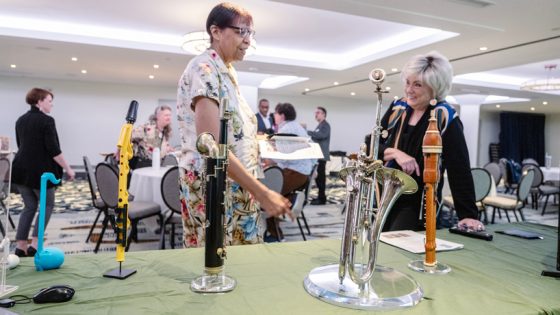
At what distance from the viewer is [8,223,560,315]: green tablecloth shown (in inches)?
32.1

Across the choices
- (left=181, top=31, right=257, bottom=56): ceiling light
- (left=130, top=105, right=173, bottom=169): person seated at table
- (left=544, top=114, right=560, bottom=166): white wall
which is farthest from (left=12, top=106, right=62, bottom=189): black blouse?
(left=544, top=114, right=560, bottom=166): white wall

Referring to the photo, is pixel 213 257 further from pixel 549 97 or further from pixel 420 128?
pixel 549 97

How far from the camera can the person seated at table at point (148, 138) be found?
468 cm

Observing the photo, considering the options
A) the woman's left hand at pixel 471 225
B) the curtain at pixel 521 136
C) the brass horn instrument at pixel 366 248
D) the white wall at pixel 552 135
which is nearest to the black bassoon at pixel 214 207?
the brass horn instrument at pixel 366 248

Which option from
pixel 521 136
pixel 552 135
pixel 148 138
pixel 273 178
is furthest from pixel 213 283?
pixel 552 135

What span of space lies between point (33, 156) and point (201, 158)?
293 centimetres

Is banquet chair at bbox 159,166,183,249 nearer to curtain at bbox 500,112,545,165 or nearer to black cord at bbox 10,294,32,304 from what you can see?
black cord at bbox 10,294,32,304

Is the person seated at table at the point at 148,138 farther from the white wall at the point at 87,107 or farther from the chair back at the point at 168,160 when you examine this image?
the white wall at the point at 87,107

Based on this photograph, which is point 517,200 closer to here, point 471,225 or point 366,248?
point 471,225

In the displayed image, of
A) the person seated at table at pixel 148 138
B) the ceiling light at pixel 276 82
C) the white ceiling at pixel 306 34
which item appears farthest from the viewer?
the ceiling light at pixel 276 82

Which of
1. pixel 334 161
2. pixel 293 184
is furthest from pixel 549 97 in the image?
pixel 293 184

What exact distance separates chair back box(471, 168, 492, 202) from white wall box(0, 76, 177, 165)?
396 inches

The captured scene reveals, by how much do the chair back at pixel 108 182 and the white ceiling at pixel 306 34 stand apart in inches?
101

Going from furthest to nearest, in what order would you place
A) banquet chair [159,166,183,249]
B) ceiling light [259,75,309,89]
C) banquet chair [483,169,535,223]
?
ceiling light [259,75,309,89] → banquet chair [483,169,535,223] → banquet chair [159,166,183,249]
